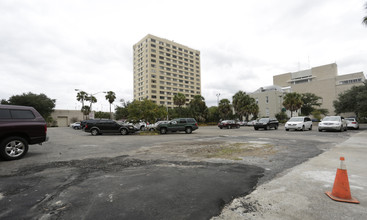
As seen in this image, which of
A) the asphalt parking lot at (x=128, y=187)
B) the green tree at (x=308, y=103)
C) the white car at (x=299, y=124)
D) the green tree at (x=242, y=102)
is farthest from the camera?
the green tree at (x=308, y=103)

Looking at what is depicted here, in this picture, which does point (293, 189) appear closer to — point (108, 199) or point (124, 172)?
point (108, 199)

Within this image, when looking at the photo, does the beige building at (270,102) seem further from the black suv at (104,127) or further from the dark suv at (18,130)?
the dark suv at (18,130)

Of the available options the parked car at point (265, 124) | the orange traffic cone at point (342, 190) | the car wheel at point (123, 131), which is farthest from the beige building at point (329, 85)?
the orange traffic cone at point (342, 190)

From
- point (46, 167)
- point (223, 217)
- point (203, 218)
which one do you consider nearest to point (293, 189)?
point (223, 217)

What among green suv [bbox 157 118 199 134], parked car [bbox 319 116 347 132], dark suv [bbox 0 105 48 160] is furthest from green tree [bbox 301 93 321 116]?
dark suv [bbox 0 105 48 160]

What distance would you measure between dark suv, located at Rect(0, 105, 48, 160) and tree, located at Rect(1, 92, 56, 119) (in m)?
59.8

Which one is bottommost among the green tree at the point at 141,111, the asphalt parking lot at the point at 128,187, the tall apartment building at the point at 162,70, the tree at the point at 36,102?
the asphalt parking lot at the point at 128,187

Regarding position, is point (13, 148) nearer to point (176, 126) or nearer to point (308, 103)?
point (176, 126)

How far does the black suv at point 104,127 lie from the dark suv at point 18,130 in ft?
35.8

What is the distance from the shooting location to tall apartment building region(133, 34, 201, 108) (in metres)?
85.9

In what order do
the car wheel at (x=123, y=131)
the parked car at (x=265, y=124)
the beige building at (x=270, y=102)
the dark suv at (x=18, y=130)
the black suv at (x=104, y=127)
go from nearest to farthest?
1. the dark suv at (x=18, y=130)
2. the black suv at (x=104, y=127)
3. the car wheel at (x=123, y=131)
4. the parked car at (x=265, y=124)
5. the beige building at (x=270, y=102)

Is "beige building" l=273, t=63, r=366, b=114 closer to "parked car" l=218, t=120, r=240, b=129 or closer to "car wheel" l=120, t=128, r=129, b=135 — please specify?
"parked car" l=218, t=120, r=240, b=129

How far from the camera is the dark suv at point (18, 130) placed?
6.02m

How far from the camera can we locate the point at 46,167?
5.08 meters
